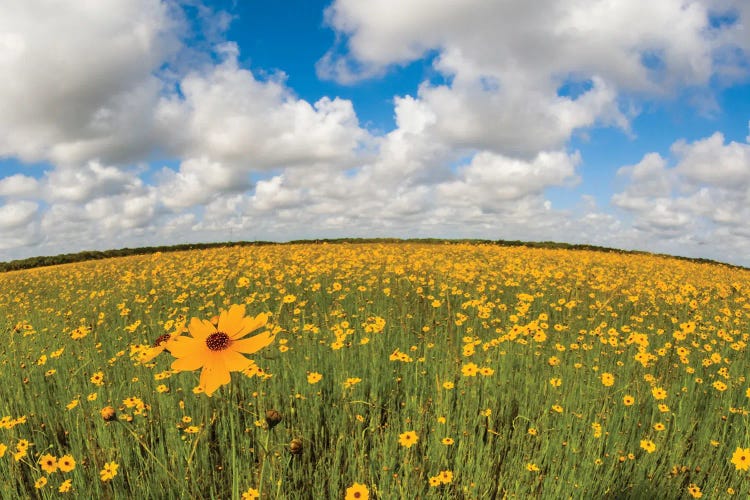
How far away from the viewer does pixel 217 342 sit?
1304 mm

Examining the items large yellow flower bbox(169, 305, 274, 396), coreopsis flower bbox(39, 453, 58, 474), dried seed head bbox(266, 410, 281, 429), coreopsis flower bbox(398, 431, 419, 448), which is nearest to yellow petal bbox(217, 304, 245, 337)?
large yellow flower bbox(169, 305, 274, 396)

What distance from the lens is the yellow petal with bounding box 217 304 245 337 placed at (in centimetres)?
135

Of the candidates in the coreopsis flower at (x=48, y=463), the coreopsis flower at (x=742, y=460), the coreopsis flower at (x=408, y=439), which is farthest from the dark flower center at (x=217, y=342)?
the coreopsis flower at (x=742, y=460)

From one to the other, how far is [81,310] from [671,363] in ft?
31.8

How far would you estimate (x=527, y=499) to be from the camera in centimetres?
234

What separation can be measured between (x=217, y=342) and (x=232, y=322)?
0.09m

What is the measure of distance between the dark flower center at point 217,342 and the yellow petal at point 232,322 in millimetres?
27

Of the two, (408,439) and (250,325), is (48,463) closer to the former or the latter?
(250,325)

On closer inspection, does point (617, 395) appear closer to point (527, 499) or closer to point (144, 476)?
point (527, 499)

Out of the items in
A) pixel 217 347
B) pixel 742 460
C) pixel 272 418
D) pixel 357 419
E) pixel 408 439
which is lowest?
pixel 742 460

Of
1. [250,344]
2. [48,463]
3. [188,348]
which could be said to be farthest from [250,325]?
[48,463]

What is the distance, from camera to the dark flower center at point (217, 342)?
130 cm

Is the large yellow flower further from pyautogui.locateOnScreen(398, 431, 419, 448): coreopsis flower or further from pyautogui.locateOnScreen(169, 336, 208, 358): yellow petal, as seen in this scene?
pyautogui.locateOnScreen(398, 431, 419, 448): coreopsis flower

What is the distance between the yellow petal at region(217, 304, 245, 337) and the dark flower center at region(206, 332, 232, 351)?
0.03m
